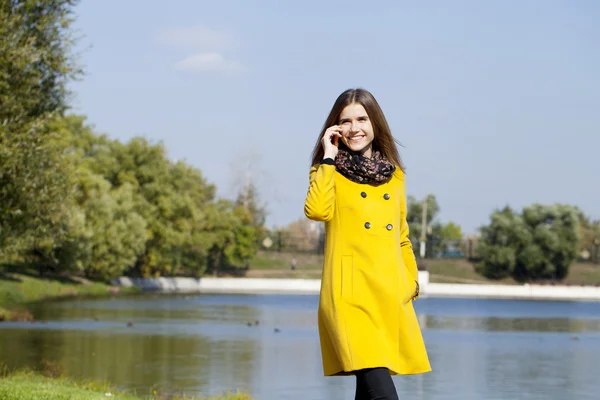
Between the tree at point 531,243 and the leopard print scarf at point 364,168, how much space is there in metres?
87.5

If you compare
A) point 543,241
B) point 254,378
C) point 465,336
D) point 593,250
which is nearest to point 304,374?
point 254,378

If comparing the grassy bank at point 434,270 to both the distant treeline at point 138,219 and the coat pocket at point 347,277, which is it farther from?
the coat pocket at point 347,277

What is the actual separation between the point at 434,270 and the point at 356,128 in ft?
292

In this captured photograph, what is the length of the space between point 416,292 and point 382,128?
3.14 ft

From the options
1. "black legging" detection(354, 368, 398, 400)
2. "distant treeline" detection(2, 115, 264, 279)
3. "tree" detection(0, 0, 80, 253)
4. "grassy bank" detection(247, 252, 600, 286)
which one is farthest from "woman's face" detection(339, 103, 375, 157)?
"grassy bank" detection(247, 252, 600, 286)

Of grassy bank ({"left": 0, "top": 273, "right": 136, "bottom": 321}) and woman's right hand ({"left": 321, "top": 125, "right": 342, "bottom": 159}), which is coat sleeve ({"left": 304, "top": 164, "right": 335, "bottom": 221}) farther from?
grassy bank ({"left": 0, "top": 273, "right": 136, "bottom": 321})

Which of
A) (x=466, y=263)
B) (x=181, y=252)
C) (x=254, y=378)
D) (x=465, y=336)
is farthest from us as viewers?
(x=466, y=263)

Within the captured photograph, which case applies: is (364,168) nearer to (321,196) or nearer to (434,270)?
(321,196)

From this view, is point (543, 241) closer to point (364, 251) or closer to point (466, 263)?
point (466, 263)

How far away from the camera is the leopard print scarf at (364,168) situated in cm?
555

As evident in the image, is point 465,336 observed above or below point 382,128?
below

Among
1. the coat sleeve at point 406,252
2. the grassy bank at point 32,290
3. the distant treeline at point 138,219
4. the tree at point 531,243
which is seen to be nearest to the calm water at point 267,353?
the grassy bank at point 32,290

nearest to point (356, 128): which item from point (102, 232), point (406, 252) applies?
point (406, 252)

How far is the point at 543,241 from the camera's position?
92125mm
